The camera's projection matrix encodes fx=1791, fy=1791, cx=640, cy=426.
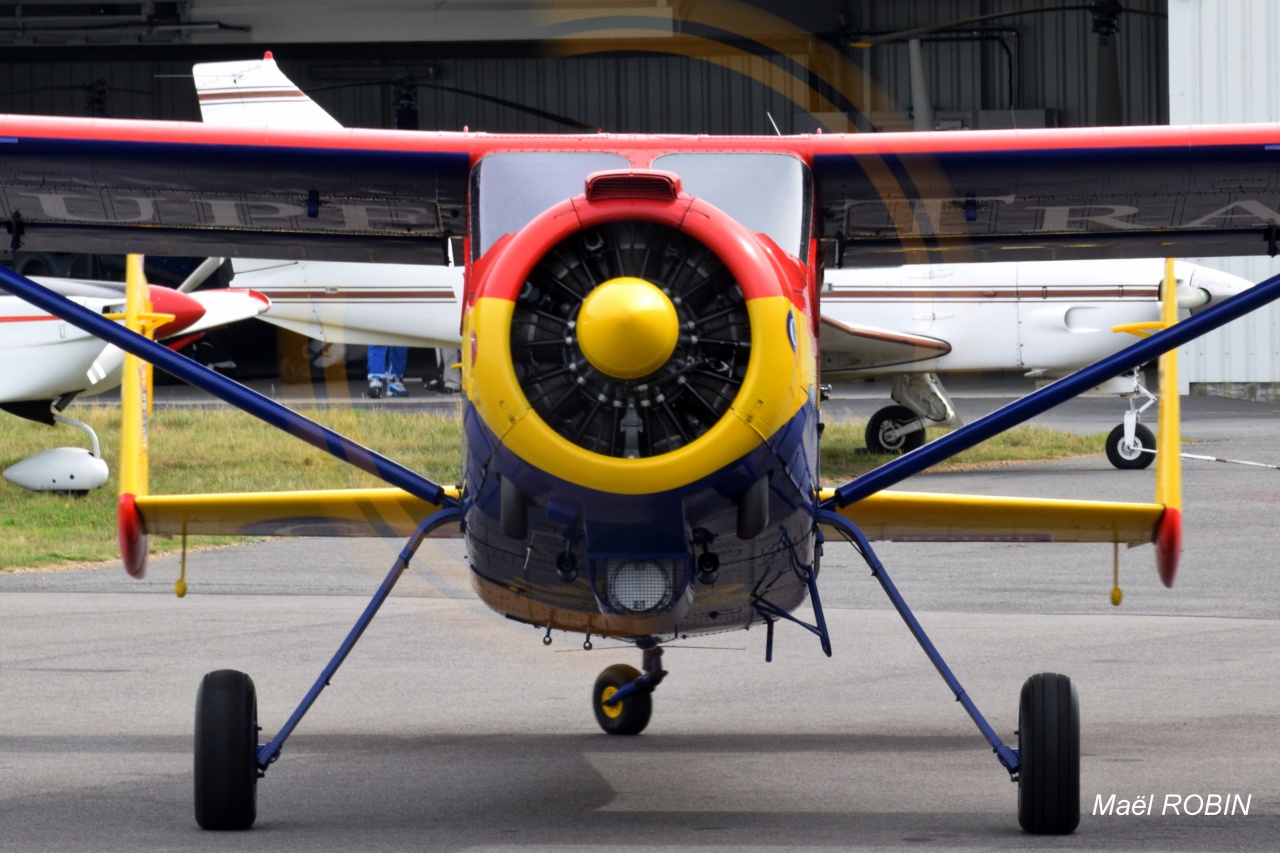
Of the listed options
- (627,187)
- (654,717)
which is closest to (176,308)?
(654,717)

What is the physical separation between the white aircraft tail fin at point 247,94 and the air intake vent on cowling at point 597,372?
1524 centimetres

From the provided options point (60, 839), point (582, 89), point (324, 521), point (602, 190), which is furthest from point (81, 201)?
point (582, 89)

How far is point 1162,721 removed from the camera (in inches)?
269

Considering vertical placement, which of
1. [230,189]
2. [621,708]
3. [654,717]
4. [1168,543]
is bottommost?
[654,717]

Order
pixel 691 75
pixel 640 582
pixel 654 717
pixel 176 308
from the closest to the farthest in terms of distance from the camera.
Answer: pixel 640 582 < pixel 654 717 < pixel 176 308 < pixel 691 75

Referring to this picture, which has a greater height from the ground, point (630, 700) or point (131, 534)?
point (131, 534)

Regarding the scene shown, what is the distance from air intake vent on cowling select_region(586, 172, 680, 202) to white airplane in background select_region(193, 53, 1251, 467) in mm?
13247

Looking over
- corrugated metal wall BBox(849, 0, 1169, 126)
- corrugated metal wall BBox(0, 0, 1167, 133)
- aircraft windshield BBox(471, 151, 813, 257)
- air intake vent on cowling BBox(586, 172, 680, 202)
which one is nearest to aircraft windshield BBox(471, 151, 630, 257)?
aircraft windshield BBox(471, 151, 813, 257)

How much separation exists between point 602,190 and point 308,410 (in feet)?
69.0

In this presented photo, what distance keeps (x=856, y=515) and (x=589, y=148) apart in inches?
65.4

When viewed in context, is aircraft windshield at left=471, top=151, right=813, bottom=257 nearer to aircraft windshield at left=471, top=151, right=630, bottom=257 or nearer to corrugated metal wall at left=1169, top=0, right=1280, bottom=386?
aircraft windshield at left=471, top=151, right=630, bottom=257

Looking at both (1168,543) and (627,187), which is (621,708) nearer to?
(1168,543)

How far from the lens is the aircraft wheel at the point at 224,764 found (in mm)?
5074

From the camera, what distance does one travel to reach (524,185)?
499 cm
